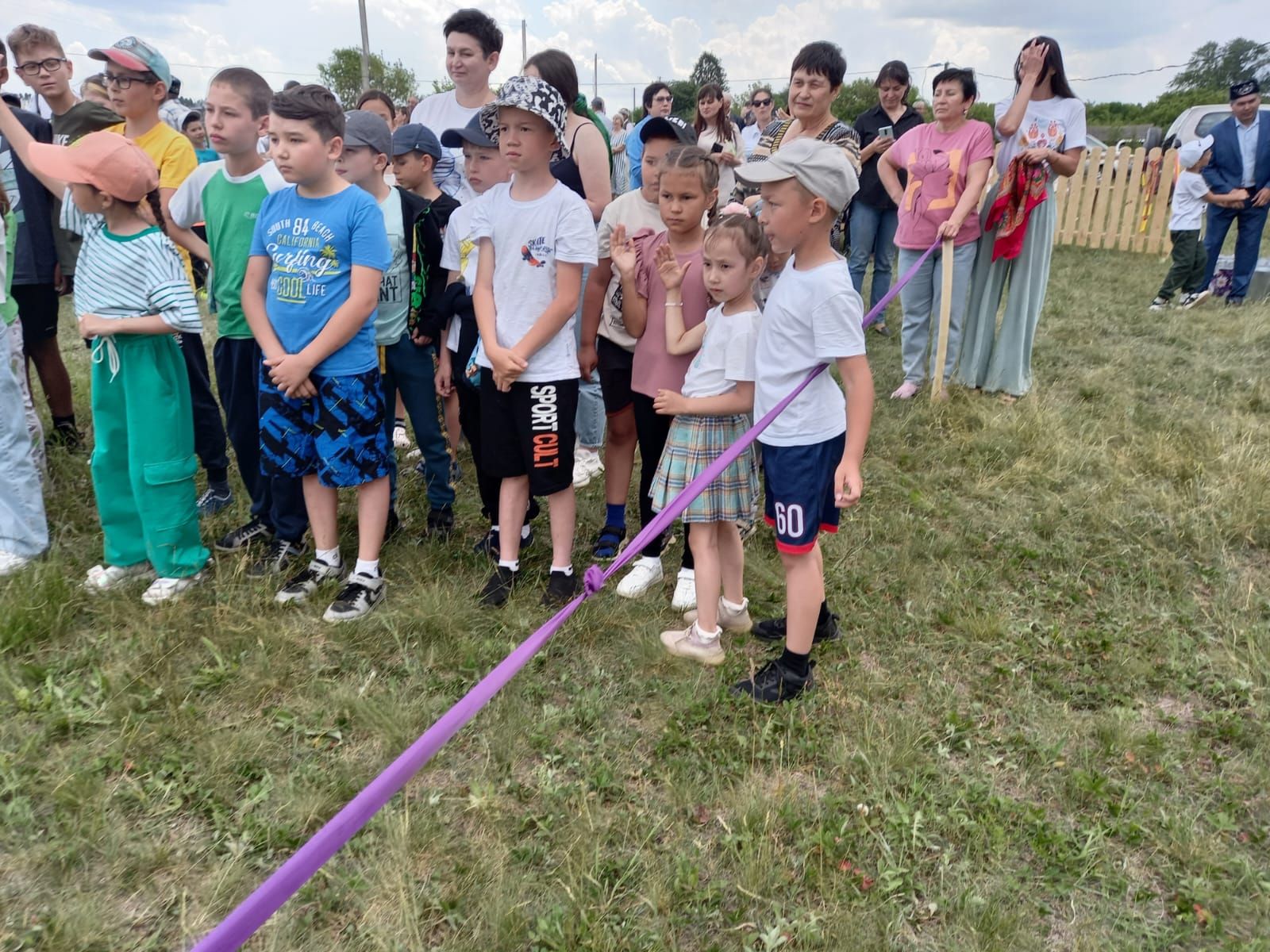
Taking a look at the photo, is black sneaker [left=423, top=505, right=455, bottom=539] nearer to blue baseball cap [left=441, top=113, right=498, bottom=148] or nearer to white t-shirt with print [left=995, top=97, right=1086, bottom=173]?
blue baseball cap [left=441, top=113, right=498, bottom=148]

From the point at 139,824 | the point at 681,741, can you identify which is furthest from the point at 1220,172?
the point at 139,824

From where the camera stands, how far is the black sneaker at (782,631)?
3.17 metres

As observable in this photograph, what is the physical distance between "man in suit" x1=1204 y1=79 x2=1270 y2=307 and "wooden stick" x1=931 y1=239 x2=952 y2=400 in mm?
5509

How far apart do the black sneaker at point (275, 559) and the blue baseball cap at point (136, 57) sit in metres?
2.21

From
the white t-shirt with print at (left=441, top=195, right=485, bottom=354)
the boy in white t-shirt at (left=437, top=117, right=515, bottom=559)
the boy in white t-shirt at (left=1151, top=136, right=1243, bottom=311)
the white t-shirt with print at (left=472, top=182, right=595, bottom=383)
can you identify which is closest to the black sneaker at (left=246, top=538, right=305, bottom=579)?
the boy in white t-shirt at (left=437, top=117, right=515, bottom=559)

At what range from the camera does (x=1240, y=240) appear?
29.3 ft

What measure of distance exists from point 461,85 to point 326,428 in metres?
2.25

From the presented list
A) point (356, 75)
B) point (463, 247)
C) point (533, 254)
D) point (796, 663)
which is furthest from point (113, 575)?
point (356, 75)

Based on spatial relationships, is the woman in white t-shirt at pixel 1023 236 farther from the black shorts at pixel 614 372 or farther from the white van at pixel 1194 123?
the white van at pixel 1194 123

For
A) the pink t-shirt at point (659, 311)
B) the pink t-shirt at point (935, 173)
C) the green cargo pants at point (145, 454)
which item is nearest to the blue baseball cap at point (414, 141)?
the pink t-shirt at point (659, 311)

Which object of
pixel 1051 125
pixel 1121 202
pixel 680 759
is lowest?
pixel 680 759

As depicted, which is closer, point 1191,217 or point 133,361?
point 133,361

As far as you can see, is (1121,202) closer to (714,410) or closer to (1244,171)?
(1244,171)

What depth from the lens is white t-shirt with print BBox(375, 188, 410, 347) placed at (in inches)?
142
